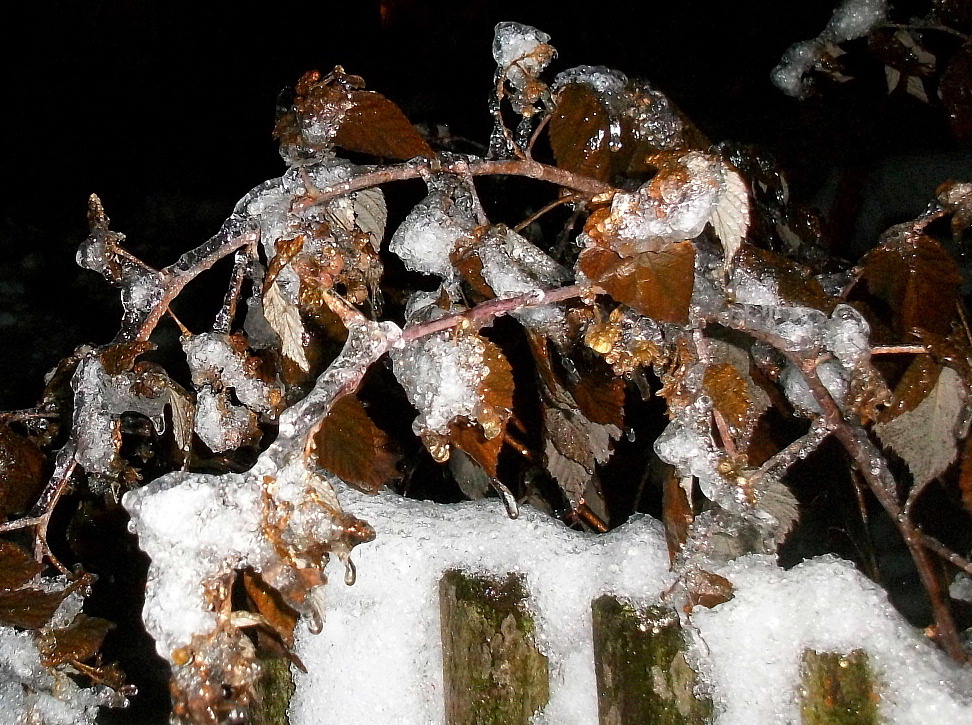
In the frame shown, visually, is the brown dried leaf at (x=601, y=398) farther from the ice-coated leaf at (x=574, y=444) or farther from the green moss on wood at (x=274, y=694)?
the green moss on wood at (x=274, y=694)

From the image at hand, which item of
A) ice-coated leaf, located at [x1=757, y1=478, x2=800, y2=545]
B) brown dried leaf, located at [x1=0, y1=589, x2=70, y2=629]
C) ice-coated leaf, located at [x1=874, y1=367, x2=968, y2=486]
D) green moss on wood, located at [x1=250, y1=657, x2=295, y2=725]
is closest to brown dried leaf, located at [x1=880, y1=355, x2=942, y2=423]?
ice-coated leaf, located at [x1=874, y1=367, x2=968, y2=486]

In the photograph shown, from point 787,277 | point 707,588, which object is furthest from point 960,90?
point 707,588

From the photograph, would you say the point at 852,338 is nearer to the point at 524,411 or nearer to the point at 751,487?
the point at 751,487

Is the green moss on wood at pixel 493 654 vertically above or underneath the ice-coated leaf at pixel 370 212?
underneath

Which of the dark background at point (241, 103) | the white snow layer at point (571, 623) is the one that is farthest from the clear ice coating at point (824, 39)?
the white snow layer at point (571, 623)

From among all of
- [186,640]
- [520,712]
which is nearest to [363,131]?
A: [186,640]

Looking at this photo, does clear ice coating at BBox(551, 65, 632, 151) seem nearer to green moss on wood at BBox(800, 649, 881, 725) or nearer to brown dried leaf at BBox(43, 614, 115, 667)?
green moss on wood at BBox(800, 649, 881, 725)
